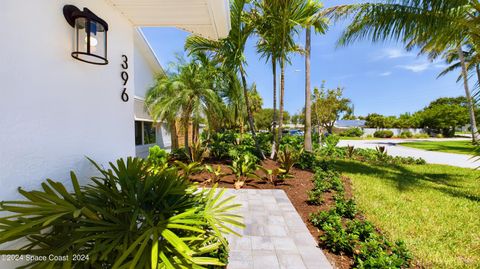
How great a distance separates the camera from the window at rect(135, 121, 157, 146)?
1173 centimetres

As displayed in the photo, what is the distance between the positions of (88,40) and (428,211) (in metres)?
6.82

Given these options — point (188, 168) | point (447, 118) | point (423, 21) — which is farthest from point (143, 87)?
point (447, 118)

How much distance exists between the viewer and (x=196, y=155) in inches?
309

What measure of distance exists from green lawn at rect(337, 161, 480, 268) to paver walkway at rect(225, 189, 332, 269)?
1.49 meters

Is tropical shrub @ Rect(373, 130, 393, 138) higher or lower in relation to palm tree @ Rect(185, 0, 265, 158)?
lower

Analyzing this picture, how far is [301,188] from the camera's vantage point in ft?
20.0

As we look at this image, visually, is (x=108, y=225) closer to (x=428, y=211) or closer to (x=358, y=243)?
(x=358, y=243)

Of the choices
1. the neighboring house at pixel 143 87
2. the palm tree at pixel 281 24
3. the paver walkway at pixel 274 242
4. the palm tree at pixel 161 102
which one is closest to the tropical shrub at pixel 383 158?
the palm tree at pixel 281 24

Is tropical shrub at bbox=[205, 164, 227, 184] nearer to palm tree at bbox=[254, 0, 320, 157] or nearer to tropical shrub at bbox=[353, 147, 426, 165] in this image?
palm tree at bbox=[254, 0, 320, 157]

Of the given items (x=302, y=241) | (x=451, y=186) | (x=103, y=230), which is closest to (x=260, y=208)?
(x=302, y=241)

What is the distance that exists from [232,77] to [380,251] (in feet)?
26.5

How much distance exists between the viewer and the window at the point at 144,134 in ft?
38.5

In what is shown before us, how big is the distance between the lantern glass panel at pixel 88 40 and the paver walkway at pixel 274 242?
2.97 metres

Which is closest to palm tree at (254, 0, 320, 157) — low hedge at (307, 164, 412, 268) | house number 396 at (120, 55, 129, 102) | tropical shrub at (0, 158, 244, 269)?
low hedge at (307, 164, 412, 268)
